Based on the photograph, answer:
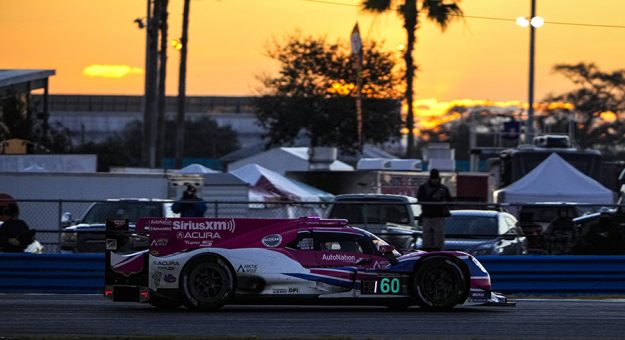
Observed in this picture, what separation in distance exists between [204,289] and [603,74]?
71.1 meters

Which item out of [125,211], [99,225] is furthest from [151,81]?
[125,211]

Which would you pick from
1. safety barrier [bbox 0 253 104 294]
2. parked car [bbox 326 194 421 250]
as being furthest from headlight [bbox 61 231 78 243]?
parked car [bbox 326 194 421 250]

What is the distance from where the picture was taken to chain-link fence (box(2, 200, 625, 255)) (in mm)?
20484

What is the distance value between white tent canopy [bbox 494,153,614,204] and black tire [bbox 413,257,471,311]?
14.2 m

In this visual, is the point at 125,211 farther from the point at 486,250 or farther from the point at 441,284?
the point at 441,284

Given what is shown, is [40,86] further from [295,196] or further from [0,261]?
[0,261]

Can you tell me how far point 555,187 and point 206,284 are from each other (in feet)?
50.9

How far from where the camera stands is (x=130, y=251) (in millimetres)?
15367

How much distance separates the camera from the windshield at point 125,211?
22781 millimetres

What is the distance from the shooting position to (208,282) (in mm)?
14812

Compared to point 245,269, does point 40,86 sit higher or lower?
higher

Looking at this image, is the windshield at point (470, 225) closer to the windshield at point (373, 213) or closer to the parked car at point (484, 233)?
the parked car at point (484, 233)

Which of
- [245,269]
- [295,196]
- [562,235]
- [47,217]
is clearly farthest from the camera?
[295,196]

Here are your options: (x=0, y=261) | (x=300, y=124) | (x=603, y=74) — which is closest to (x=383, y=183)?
(x=0, y=261)
